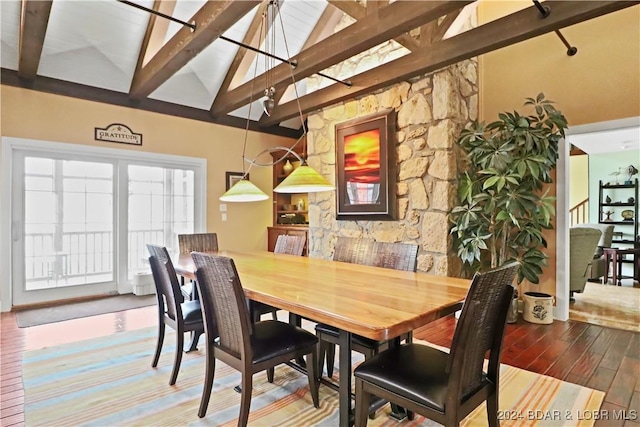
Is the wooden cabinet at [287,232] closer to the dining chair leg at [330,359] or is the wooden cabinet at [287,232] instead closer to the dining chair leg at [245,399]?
the dining chair leg at [330,359]

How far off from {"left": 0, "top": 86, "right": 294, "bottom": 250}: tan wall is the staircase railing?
6579mm

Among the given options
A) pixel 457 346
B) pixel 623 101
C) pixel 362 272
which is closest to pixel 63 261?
pixel 362 272

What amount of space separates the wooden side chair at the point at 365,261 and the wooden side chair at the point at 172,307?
0.95 m

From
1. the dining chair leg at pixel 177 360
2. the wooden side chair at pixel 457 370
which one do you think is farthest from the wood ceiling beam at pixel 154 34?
the wooden side chair at pixel 457 370

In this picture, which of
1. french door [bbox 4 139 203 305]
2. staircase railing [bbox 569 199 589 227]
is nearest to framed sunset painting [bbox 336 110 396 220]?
french door [bbox 4 139 203 305]

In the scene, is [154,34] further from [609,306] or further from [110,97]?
[609,306]

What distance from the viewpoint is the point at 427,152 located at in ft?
12.8

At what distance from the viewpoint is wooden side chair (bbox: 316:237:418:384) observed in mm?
1939

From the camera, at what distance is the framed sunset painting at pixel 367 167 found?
166 inches

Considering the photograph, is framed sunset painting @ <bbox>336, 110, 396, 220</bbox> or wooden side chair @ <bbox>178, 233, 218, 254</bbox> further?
framed sunset painting @ <bbox>336, 110, 396, 220</bbox>

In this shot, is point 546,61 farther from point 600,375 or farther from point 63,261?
point 63,261

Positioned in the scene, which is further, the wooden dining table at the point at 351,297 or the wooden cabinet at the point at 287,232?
the wooden cabinet at the point at 287,232

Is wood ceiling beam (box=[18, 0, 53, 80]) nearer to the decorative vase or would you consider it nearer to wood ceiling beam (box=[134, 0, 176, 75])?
wood ceiling beam (box=[134, 0, 176, 75])

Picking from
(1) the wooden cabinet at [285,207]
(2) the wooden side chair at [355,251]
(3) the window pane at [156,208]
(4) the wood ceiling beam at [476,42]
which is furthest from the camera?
(1) the wooden cabinet at [285,207]
